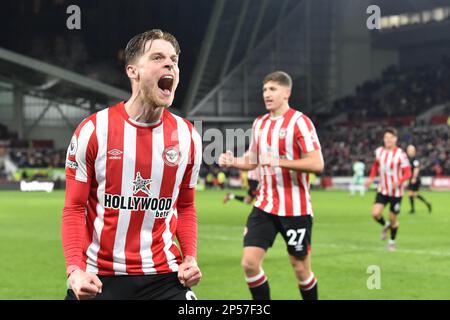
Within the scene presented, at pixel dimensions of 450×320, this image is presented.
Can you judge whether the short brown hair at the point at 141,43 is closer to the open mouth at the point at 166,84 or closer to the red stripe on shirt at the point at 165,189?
the open mouth at the point at 166,84

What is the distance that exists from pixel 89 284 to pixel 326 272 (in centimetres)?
782

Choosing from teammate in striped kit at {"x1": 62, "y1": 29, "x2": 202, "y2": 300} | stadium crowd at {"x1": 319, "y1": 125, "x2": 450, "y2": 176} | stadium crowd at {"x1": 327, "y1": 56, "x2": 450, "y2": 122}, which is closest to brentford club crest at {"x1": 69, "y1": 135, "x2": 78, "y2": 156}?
teammate in striped kit at {"x1": 62, "y1": 29, "x2": 202, "y2": 300}

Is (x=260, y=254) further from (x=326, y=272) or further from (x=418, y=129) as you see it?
(x=418, y=129)

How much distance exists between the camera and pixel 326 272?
11.2m

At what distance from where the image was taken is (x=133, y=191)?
160 inches

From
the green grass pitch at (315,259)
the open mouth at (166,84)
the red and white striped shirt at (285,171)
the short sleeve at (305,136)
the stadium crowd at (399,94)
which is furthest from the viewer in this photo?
the stadium crowd at (399,94)

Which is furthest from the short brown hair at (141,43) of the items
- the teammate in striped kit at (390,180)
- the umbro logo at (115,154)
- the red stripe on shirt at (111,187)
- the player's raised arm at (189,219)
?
the teammate in striped kit at (390,180)

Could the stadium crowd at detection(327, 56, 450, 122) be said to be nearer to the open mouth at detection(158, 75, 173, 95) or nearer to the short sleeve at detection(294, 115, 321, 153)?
the short sleeve at detection(294, 115, 321, 153)

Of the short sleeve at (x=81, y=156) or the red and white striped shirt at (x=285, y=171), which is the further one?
the red and white striped shirt at (x=285, y=171)

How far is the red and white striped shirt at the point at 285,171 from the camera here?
780 centimetres

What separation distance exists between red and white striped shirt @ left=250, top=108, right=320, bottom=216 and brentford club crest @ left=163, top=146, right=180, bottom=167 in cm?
369

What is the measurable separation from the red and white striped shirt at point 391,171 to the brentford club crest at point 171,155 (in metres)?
11.3

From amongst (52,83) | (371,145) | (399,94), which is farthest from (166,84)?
(399,94)

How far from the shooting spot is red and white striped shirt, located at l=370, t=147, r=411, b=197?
49.1 feet
